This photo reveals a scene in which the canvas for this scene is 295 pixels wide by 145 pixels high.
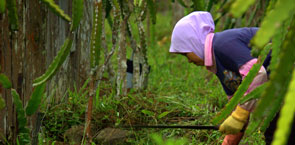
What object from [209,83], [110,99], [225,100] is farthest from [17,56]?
[209,83]

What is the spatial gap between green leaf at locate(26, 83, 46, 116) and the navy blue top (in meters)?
0.90

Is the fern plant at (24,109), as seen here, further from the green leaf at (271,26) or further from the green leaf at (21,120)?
the green leaf at (271,26)

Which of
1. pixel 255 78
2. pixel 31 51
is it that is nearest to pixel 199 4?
pixel 255 78

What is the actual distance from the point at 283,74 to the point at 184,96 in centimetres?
244

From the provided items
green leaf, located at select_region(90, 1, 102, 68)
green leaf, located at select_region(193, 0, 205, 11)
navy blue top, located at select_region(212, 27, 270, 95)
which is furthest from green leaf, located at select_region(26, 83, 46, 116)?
green leaf, located at select_region(193, 0, 205, 11)

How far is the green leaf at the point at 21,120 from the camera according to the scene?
1.92m

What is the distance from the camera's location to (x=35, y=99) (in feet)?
6.30

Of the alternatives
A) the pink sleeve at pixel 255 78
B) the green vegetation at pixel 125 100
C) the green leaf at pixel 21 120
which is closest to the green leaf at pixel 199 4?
the green vegetation at pixel 125 100

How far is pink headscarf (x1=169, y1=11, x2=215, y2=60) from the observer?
2.15m

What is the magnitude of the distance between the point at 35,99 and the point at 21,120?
0.63 ft

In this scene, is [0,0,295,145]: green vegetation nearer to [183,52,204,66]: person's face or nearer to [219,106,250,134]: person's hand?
[219,106,250,134]: person's hand

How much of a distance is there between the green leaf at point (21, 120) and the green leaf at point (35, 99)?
49 millimetres

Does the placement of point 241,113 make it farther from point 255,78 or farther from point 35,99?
point 35,99

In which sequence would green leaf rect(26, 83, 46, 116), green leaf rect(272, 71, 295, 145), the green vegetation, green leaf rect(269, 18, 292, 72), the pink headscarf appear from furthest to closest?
the pink headscarf < green leaf rect(26, 83, 46, 116) < the green vegetation < green leaf rect(269, 18, 292, 72) < green leaf rect(272, 71, 295, 145)
